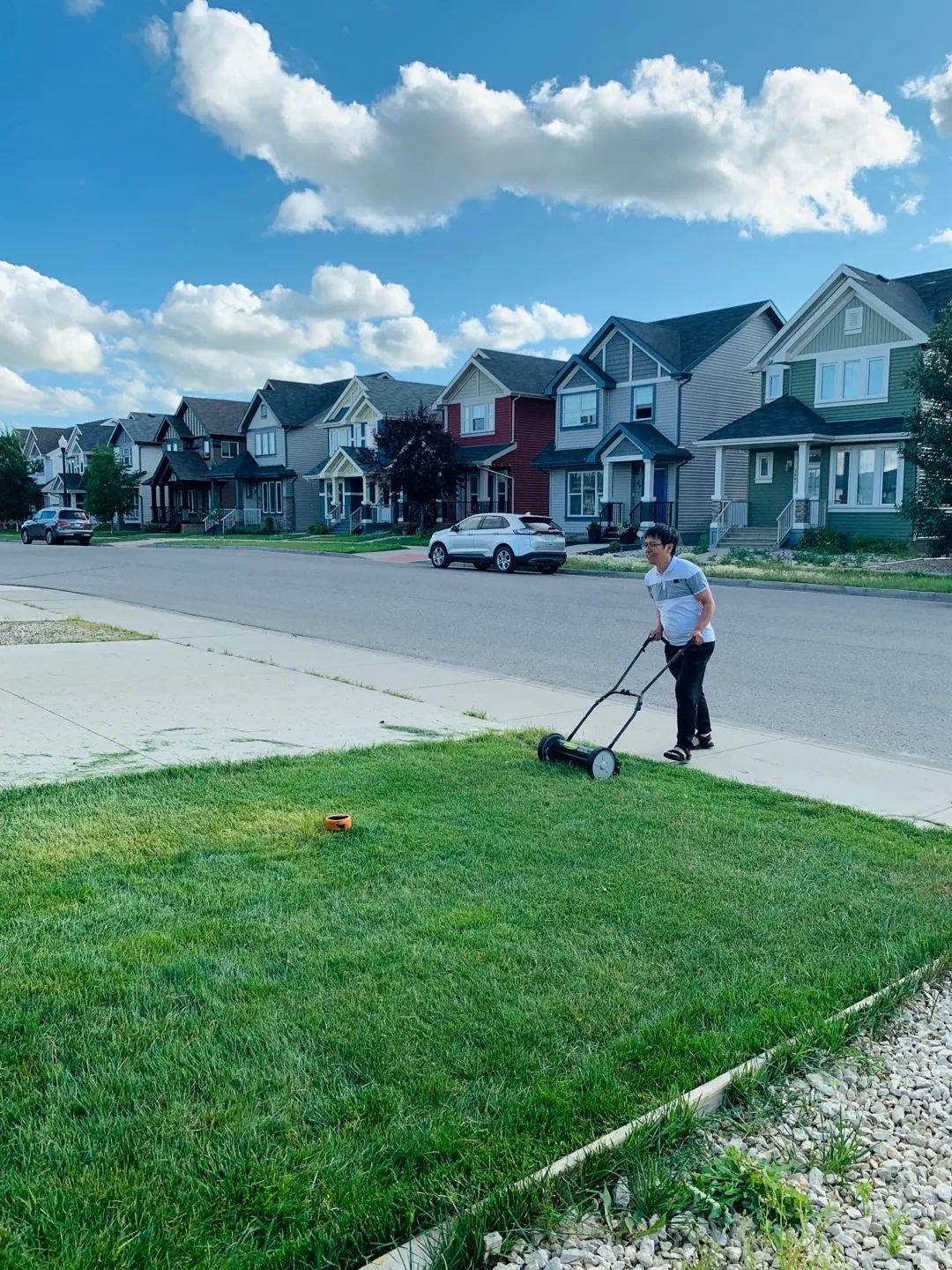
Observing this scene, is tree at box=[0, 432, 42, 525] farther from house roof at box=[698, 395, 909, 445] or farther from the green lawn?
the green lawn

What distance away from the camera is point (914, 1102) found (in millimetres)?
2928

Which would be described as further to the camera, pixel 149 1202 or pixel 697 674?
pixel 697 674

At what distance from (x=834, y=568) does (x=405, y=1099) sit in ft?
81.3

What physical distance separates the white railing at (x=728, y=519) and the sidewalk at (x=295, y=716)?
25.2 meters

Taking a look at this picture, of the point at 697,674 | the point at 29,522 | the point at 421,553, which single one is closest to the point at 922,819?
the point at 697,674

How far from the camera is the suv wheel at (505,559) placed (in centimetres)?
2592

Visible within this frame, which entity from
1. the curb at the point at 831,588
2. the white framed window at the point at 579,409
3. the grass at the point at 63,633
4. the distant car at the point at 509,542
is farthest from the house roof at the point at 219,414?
the grass at the point at 63,633

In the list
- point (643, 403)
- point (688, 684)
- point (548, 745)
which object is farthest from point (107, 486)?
point (548, 745)

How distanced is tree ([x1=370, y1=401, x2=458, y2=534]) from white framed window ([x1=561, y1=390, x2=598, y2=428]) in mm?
5209

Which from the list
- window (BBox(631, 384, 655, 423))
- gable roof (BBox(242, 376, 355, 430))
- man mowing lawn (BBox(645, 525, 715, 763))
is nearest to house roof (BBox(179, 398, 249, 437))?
gable roof (BBox(242, 376, 355, 430))

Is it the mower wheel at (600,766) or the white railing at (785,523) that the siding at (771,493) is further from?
the mower wheel at (600,766)

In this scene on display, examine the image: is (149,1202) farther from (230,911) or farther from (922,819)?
(922,819)

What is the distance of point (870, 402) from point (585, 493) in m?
12.9

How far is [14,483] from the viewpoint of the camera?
2466 inches
